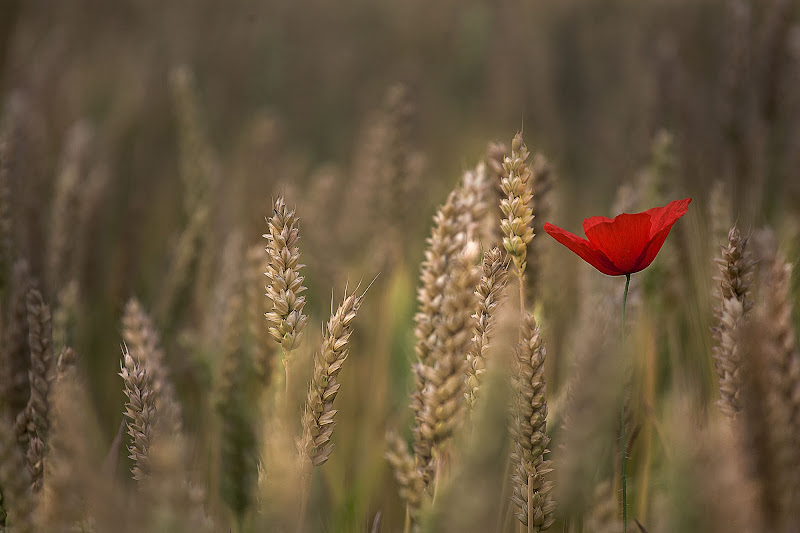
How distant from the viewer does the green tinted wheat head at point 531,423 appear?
0.36m

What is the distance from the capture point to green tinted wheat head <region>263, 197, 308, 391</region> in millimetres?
356

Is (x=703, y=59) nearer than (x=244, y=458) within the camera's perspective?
No

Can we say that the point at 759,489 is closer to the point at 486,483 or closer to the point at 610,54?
the point at 486,483

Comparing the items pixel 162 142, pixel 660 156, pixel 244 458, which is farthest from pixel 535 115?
pixel 244 458

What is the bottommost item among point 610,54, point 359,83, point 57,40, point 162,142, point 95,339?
point 95,339

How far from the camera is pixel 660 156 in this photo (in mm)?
695

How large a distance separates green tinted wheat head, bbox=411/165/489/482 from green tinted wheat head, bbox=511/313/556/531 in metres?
0.03

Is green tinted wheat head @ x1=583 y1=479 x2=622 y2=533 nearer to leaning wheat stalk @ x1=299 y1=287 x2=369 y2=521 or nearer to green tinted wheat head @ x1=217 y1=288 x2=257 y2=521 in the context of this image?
leaning wheat stalk @ x1=299 y1=287 x2=369 y2=521

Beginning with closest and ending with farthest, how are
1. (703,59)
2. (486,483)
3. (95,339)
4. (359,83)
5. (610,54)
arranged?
(486,483) < (95,339) < (703,59) < (610,54) < (359,83)

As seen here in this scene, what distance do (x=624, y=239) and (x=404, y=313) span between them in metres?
0.49

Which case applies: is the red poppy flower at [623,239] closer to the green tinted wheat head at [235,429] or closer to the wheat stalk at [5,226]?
the green tinted wheat head at [235,429]

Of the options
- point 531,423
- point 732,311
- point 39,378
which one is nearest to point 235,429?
point 39,378

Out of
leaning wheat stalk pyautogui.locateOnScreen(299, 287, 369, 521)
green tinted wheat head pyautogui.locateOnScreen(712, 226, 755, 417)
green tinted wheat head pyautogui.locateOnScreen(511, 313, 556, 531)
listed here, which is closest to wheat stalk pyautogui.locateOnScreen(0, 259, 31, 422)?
leaning wheat stalk pyautogui.locateOnScreen(299, 287, 369, 521)

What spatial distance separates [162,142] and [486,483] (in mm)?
1685
